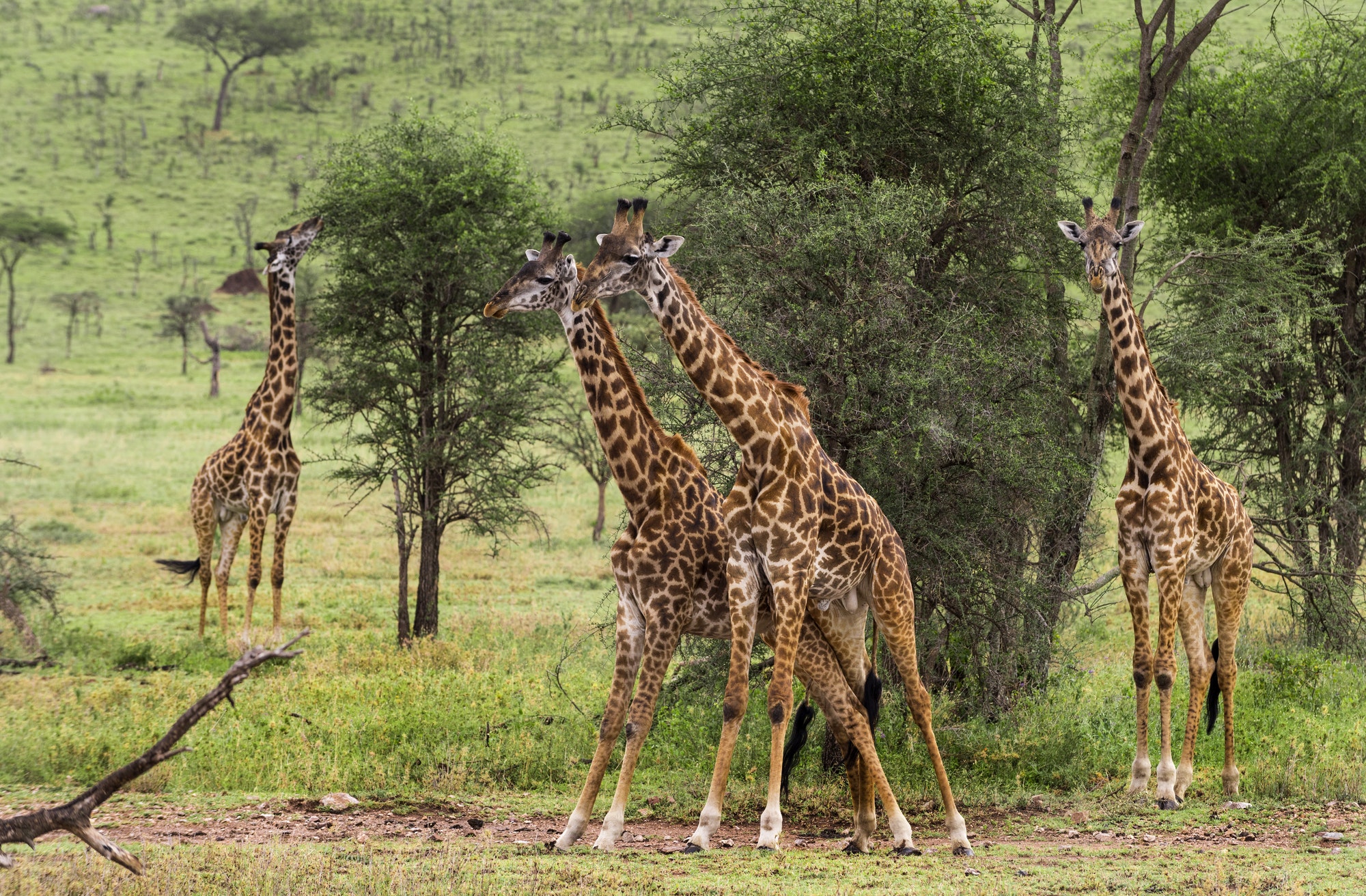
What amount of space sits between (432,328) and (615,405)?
852 centimetres

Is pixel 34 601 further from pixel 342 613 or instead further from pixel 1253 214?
pixel 1253 214

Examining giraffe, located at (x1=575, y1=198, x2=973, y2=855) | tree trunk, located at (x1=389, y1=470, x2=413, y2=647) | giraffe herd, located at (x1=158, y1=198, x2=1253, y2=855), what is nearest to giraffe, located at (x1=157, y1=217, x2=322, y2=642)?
tree trunk, located at (x1=389, y1=470, x2=413, y2=647)

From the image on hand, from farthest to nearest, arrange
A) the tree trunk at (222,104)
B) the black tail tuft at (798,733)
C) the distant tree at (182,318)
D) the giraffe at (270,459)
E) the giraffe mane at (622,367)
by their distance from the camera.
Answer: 1. the tree trunk at (222,104)
2. the distant tree at (182,318)
3. the giraffe at (270,459)
4. the black tail tuft at (798,733)
5. the giraffe mane at (622,367)

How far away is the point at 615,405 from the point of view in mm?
8672

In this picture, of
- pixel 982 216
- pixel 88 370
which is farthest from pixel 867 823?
pixel 88 370

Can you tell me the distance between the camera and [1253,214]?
16.3 metres

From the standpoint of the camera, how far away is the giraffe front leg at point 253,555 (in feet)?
51.4

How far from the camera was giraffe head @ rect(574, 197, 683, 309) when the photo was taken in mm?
8078

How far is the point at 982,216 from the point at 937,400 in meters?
2.76

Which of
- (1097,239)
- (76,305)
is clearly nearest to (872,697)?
(1097,239)

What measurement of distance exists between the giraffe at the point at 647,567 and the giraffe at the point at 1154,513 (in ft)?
8.64

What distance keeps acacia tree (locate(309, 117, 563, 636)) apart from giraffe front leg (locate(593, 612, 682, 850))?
308 inches

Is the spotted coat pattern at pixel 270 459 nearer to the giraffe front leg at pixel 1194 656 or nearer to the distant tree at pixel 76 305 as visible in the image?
the giraffe front leg at pixel 1194 656

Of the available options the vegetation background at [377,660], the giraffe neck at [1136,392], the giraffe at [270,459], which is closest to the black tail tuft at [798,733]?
the vegetation background at [377,660]
